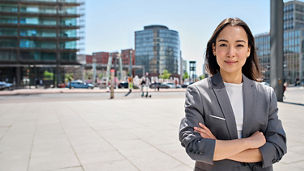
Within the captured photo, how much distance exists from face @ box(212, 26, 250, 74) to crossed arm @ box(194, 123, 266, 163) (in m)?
0.46

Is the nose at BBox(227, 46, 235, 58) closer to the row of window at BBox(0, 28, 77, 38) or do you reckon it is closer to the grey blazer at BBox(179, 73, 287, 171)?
the grey blazer at BBox(179, 73, 287, 171)

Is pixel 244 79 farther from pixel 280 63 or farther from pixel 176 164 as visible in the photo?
pixel 280 63

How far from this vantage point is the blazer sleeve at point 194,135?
157 cm

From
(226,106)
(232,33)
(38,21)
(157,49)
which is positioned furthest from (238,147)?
(157,49)

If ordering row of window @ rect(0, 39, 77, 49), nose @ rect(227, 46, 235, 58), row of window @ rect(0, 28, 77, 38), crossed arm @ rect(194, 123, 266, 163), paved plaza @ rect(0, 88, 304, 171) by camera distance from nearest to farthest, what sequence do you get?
crossed arm @ rect(194, 123, 266, 163)
nose @ rect(227, 46, 235, 58)
paved plaza @ rect(0, 88, 304, 171)
row of window @ rect(0, 39, 77, 49)
row of window @ rect(0, 28, 77, 38)

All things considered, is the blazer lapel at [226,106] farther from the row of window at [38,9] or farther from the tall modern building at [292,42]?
the tall modern building at [292,42]

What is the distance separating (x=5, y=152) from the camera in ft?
17.5

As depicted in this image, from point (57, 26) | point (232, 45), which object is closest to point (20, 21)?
point (57, 26)

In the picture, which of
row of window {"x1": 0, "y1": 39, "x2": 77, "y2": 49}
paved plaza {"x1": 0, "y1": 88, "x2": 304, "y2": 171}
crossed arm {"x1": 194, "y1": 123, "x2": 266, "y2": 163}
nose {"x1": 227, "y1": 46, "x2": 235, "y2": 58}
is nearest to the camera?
crossed arm {"x1": 194, "y1": 123, "x2": 266, "y2": 163}

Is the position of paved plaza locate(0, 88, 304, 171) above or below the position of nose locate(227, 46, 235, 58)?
below

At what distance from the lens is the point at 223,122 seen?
163 centimetres

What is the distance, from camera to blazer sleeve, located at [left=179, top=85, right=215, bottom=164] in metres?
Result: 1.57

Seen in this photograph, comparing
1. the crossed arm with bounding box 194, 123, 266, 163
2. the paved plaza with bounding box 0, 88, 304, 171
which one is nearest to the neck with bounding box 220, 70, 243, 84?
the crossed arm with bounding box 194, 123, 266, 163

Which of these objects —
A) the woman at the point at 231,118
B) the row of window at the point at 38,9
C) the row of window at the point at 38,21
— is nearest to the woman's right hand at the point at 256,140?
the woman at the point at 231,118
